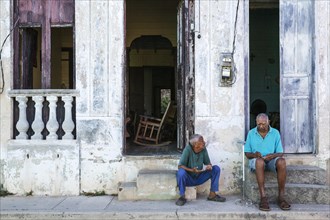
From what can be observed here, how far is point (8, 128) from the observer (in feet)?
20.8

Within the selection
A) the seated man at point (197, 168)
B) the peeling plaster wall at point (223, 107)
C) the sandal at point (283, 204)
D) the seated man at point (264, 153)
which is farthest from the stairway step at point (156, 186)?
the sandal at point (283, 204)

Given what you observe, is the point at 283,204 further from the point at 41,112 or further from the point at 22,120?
the point at 22,120

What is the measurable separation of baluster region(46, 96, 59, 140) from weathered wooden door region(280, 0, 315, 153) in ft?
13.0

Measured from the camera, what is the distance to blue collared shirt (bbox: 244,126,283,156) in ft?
18.8

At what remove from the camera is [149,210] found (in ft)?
17.6

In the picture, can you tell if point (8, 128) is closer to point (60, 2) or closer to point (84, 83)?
point (84, 83)

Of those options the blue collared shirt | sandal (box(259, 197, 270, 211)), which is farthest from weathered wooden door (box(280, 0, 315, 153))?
sandal (box(259, 197, 270, 211))

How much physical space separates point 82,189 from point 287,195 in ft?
11.0

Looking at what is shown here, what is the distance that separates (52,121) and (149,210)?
2.32m

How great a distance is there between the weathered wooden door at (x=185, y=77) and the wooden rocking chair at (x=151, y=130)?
1.54 meters

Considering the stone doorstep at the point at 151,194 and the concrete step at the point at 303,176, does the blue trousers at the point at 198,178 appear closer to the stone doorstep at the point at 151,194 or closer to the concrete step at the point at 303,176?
the stone doorstep at the point at 151,194

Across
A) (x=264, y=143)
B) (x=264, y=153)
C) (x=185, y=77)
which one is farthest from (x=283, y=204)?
(x=185, y=77)

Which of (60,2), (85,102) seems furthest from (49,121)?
(60,2)

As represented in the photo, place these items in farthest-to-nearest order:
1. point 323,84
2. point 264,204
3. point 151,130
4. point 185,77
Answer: point 151,130 → point 185,77 → point 323,84 → point 264,204
